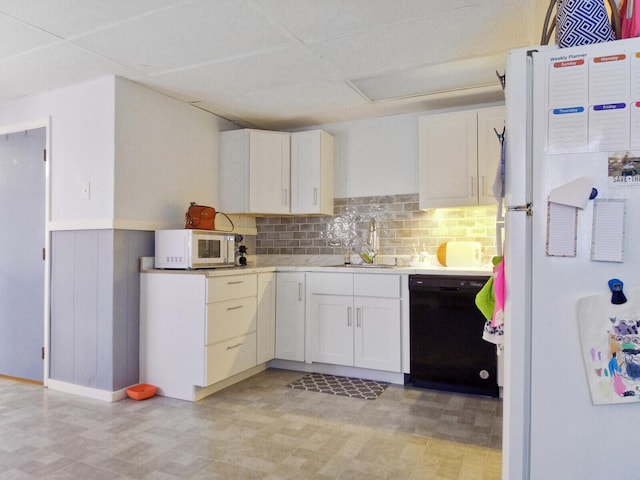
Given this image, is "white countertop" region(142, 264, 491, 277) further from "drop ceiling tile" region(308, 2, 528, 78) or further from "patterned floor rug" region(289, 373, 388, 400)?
"drop ceiling tile" region(308, 2, 528, 78)

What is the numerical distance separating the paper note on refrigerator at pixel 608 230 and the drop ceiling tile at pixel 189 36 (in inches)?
75.4

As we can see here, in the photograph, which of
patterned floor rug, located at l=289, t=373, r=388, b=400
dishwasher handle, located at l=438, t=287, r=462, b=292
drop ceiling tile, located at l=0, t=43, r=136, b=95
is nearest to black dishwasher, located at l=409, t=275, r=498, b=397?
dishwasher handle, located at l=438, t=287, r=462, b=292

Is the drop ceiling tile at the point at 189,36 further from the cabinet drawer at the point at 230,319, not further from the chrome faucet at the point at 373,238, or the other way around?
the chrome faucet at the point at 373,238

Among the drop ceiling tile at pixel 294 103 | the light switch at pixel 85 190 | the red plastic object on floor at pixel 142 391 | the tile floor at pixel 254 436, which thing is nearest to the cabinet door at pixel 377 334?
the tile floor at pixel 254 436

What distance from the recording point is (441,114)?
3.57 metres

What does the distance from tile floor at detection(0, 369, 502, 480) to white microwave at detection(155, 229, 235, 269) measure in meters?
0.97

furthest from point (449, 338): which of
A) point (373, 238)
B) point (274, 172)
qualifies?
point (274, 172)

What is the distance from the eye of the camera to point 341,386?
11.1ft

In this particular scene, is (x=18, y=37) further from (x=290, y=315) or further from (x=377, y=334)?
(x=377, y=334)

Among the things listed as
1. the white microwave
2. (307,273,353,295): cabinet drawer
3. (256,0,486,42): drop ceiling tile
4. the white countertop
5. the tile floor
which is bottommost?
the tile floor

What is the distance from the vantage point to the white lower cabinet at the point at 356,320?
339 centimetres

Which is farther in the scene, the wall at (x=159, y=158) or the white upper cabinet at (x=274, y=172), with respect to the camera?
the white upper cabinet at (x=274, y=172)

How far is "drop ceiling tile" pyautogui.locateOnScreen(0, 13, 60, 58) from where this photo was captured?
241 cm

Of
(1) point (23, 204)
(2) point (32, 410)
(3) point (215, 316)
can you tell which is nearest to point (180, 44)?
(3) point (215, 316)
